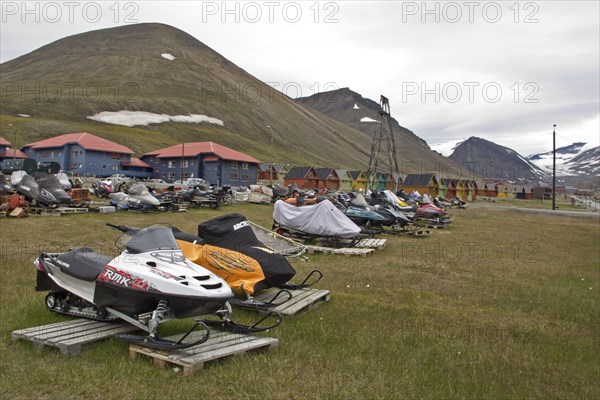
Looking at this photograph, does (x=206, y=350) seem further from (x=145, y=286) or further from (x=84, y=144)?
(x=84, y=144)

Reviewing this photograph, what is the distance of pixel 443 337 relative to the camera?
614cm

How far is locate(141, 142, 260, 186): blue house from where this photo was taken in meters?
67.4

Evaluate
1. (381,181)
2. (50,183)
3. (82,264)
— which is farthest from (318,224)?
(381,181)

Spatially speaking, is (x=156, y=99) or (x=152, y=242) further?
(x=156, y=99)

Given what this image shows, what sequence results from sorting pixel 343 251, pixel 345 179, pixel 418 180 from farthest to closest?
pixel 345 179 → pixel 418 180 → pixel 343 251

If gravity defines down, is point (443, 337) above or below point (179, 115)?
below

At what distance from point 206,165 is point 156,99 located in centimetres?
6353

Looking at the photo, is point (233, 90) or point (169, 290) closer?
point (169, 290)

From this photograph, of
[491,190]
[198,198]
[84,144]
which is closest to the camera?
[198,198]

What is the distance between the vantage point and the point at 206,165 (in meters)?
68.2

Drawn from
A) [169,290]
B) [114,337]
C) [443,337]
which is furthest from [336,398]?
[114,337]

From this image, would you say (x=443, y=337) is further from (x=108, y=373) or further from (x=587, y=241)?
(x=587, y=241)

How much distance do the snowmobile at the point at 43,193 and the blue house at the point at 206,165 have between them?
46.1 meters

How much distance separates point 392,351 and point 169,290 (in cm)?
270
